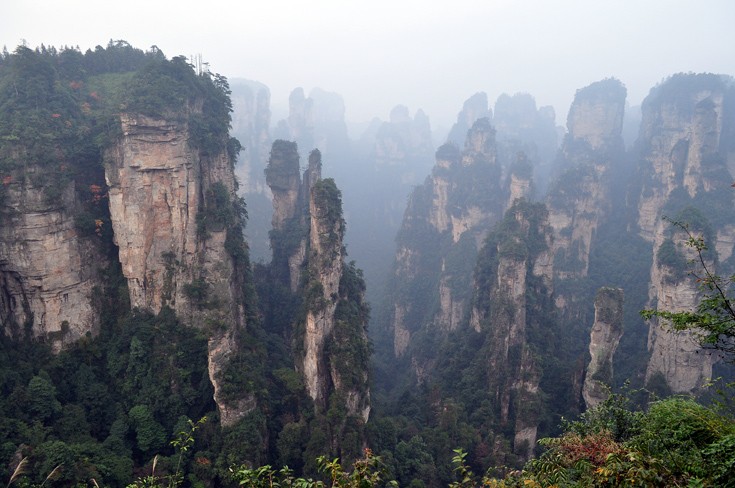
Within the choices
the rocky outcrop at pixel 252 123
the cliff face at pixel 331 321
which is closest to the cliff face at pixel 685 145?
the cliff face at pixel 331 321

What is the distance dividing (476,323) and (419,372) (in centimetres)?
906

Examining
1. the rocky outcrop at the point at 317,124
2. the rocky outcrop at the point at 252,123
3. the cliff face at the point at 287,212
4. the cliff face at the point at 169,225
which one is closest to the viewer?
the cliff face at the point at 169,225

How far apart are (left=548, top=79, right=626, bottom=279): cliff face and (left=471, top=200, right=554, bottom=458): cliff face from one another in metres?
12.8

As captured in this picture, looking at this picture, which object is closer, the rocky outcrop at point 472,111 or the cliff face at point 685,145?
the cliff face at point 685,145

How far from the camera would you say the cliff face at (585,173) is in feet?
165

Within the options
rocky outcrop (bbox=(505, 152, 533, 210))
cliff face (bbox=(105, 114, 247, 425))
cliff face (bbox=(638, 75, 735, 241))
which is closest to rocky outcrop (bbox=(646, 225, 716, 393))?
cliff face (bbox=(638, 75, 735, 241))

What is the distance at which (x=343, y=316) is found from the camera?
86.5ft

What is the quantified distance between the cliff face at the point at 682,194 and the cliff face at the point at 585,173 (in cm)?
443

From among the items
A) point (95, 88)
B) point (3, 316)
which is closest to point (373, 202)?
point (95, 88)

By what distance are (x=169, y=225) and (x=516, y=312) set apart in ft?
76.8

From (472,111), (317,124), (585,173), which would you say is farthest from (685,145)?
(317,124)

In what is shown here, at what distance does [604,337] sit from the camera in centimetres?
2531

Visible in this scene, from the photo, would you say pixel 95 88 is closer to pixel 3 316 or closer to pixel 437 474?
pixel 3 316

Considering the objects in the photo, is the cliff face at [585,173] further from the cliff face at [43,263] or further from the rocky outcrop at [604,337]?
the cliff face at [43,263]
